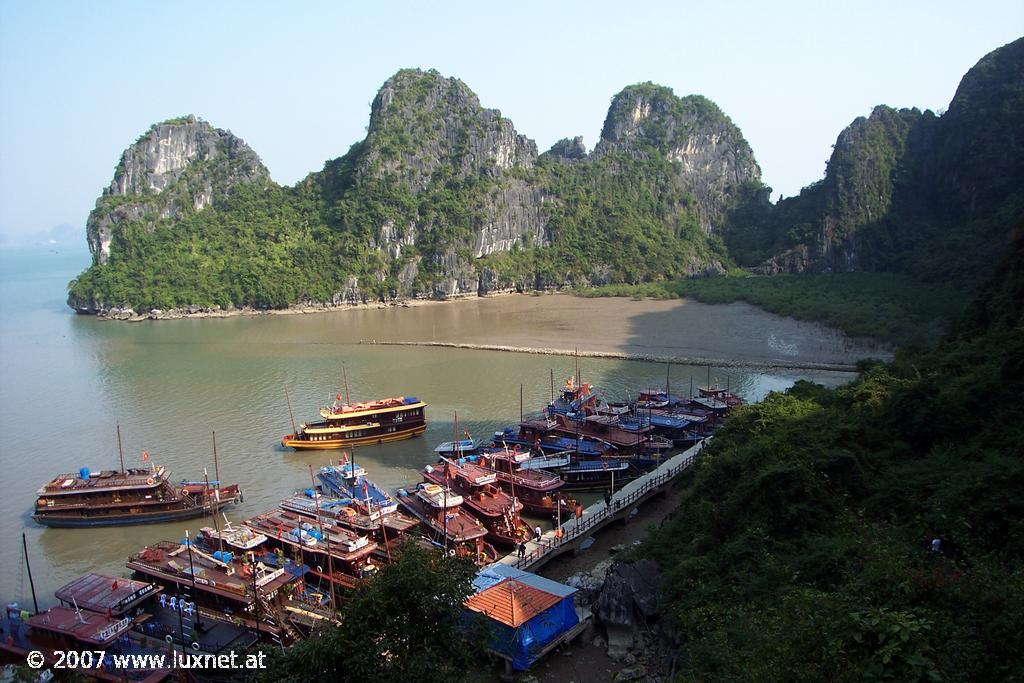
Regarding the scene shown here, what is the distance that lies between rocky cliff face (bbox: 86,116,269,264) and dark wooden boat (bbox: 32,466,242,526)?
57547 mm

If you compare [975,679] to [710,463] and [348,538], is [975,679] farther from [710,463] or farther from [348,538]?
[348,538]

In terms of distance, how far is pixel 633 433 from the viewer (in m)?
22.8

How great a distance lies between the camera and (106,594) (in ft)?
45.2

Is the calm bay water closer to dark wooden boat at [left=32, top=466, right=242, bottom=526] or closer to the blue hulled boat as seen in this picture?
dark wooden boat at [left=32, top=466, right=242, bottom=526]

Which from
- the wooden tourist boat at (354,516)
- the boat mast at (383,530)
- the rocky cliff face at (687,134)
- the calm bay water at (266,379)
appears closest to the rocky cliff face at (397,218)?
the rocky cliff face at (687,134)

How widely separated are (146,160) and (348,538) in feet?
248

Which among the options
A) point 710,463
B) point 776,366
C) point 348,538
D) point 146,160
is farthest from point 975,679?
point 146,160

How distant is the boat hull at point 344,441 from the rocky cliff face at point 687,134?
73005mm

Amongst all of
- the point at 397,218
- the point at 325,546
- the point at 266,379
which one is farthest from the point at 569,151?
the point at 325,546

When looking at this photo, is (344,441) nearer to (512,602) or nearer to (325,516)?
(325,516)

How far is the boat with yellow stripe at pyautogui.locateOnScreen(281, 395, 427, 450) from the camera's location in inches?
995

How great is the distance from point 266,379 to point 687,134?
74312mm

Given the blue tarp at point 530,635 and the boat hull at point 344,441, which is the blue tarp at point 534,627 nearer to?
A: the blue tarp at point 530,635

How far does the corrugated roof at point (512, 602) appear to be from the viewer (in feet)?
39.2
